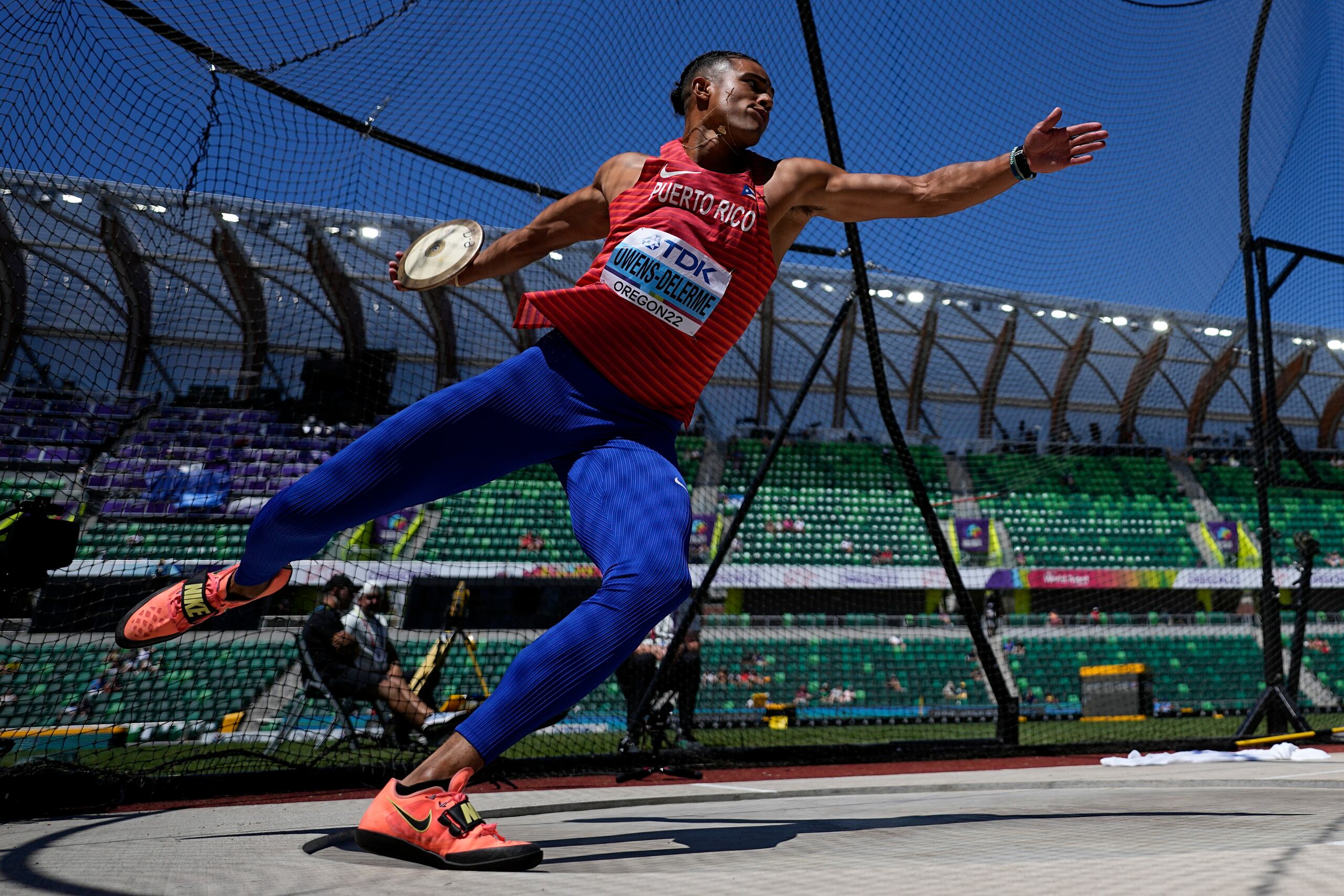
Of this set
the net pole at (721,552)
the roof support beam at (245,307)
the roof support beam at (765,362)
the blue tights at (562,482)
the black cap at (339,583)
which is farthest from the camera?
the roof support beam at (765,362)

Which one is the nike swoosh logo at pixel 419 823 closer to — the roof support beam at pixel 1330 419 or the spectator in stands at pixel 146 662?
the spectator in stands at pixel 146 662

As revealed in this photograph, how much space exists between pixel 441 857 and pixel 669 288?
1211 mm

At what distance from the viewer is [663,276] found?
6.49 feet

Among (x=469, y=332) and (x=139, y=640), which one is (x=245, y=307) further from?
(x=139, y=640)

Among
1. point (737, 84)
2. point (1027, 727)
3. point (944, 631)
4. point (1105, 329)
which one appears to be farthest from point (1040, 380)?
point (737, 84)

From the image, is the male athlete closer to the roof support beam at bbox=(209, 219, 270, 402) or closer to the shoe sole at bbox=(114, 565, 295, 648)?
the shoe sole at bbox=(114, 565, 295, 648)

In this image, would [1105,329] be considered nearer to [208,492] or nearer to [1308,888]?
[208,492]

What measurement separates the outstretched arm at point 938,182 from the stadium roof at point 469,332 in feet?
10.4

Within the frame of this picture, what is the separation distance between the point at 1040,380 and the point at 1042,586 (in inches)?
219

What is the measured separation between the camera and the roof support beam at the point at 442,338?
7.90m

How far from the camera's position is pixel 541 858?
1.72 metres

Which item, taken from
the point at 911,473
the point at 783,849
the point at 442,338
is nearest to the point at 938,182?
the point at 783,849

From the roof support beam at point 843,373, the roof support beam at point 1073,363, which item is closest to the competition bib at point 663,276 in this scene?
the roof support beam at point 843,373

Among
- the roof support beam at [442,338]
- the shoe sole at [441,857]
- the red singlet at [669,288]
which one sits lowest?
the shoe sole at [441,857]
